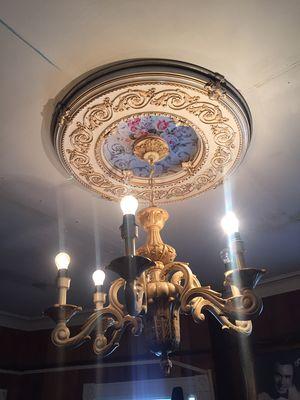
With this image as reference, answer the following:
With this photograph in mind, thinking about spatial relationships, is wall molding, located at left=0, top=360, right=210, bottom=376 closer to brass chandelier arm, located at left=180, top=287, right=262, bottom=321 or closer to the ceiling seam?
brass chandelier arm, located at left=180, top=287, right=262, bottom=321

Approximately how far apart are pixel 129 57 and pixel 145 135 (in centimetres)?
39

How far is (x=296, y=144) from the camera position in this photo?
1736 millimetres

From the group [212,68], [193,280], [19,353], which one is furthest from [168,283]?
[19,353]

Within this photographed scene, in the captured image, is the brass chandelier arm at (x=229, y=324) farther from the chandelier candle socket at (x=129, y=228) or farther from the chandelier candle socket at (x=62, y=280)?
the chandelier candle socket at (x=62, y=280)

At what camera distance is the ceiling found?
1.19m

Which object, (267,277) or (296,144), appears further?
(267,277)

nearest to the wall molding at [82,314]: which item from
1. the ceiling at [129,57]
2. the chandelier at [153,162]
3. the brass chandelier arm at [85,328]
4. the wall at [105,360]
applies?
the wall at [105,360]

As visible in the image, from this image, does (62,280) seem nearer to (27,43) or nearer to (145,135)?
(145,135)

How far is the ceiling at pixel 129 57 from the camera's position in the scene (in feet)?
3.92

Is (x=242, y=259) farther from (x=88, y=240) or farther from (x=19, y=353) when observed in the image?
(x=19, y=353)

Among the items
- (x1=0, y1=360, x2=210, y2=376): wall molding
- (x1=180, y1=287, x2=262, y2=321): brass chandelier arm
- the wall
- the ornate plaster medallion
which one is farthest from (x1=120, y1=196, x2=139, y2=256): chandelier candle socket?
(x1=0, y1=360, x2=210, y2=376): wall molding

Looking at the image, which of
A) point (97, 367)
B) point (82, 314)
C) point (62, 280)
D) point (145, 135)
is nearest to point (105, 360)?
point (97, 367)

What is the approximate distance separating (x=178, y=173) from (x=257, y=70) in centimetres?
64

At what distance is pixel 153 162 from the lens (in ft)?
5.69
